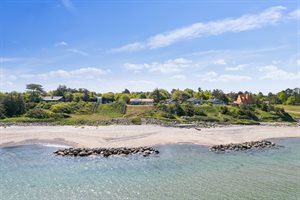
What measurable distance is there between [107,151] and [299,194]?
2551 cm

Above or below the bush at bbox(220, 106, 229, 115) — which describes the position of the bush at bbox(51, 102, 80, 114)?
above

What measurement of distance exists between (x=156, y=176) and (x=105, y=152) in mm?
12799

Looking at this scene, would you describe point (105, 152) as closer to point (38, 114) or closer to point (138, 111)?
point (38, 114)

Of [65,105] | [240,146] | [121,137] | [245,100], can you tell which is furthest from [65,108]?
[245,100]

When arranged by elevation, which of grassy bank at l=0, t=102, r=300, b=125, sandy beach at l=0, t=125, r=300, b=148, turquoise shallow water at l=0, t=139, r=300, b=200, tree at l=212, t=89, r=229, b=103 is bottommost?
turquoise shallow water at l=0, t=139, r=300, b=200

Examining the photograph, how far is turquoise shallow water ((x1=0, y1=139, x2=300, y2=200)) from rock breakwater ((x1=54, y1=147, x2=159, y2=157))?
6.07 feet

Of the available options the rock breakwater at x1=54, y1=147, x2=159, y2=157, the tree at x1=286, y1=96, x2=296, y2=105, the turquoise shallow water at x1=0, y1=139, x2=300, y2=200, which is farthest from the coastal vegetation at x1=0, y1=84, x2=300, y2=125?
the tree at x1=286, y1=96, x2=296, y2=105

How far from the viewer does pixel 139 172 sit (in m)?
32.0

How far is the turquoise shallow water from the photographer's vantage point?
82.9 feet

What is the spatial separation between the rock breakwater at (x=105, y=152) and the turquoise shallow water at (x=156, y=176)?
1849 millimetres

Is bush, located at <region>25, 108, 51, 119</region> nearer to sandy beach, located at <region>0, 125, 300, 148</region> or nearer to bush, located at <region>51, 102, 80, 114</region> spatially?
bush, located at <region>51, 102, 80, 114</region>

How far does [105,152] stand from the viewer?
4106cm

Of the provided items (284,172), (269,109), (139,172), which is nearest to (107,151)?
(139,172)

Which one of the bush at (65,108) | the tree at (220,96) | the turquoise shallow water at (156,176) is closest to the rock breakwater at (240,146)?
the turquoise shallow water at (156,176)
